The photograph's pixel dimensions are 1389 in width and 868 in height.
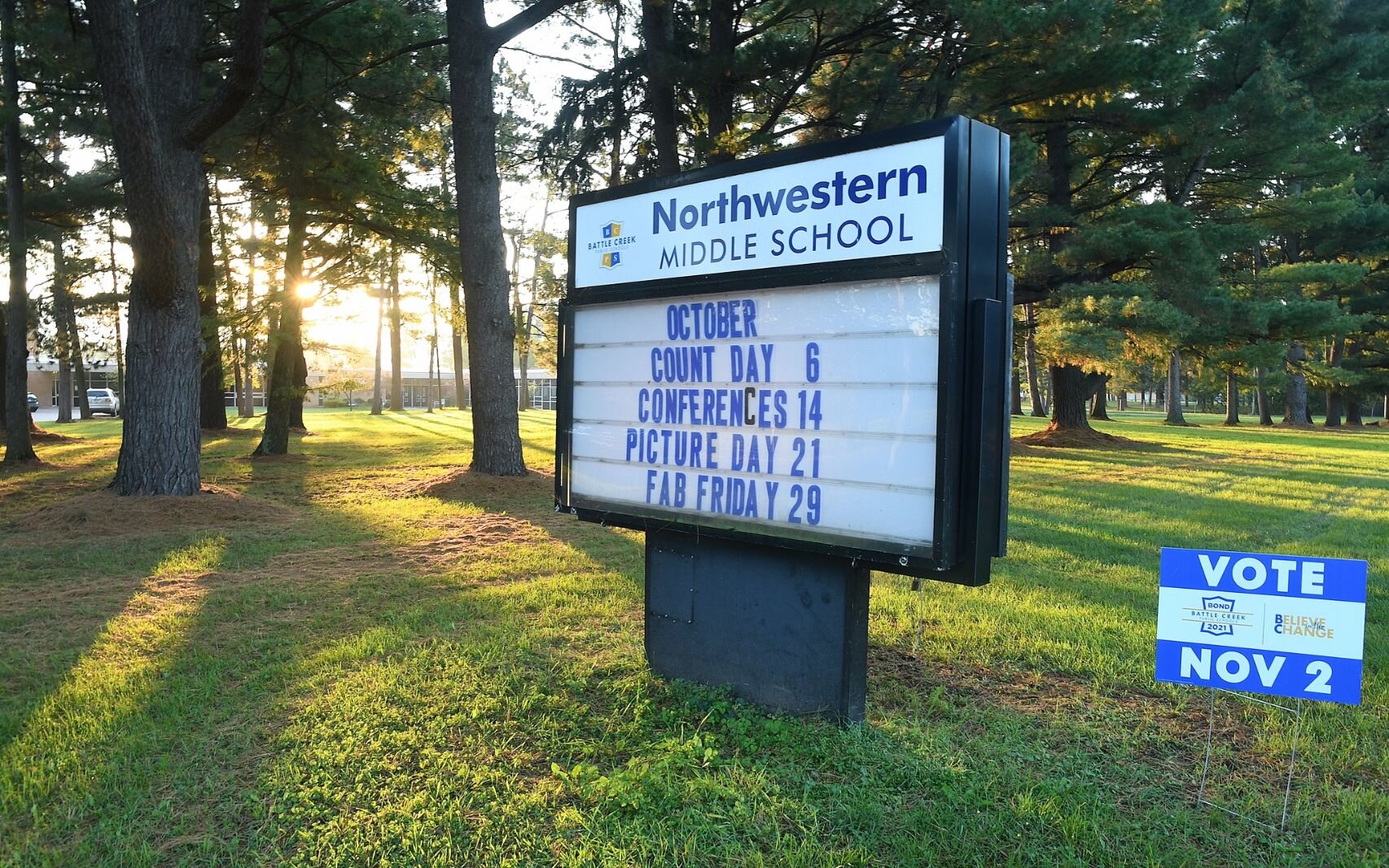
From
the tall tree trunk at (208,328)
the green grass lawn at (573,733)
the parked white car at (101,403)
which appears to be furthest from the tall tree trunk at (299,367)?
the parked white car at (101,403)

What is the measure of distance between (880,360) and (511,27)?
11258 mm

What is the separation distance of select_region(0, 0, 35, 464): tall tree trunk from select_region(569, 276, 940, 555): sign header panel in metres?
15.3

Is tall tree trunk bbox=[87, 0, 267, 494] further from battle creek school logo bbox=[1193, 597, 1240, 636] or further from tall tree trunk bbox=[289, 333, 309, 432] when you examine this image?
battle creek school logo bbox=[1193, 597, 1240, 636]

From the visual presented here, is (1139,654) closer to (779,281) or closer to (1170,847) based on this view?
(1170,847)

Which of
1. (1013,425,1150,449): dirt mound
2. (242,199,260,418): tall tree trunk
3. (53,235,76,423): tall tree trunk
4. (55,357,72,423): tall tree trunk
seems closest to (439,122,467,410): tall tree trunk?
(242,199,260,418): tall tree trunk

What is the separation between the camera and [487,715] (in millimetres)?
4070

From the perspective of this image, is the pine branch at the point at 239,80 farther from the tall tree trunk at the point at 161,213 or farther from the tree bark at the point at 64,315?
the tree bark at the point at 64,315

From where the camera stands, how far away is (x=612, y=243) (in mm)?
4918

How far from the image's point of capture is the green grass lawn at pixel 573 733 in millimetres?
3006

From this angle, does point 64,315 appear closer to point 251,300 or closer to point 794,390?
point 251,300

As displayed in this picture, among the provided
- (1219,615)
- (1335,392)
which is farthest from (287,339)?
(1335,392)

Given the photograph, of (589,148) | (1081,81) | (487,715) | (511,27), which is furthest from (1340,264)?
(487,715)

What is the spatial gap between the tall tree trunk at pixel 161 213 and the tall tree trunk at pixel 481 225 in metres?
3.51

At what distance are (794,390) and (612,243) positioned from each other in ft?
5.10
